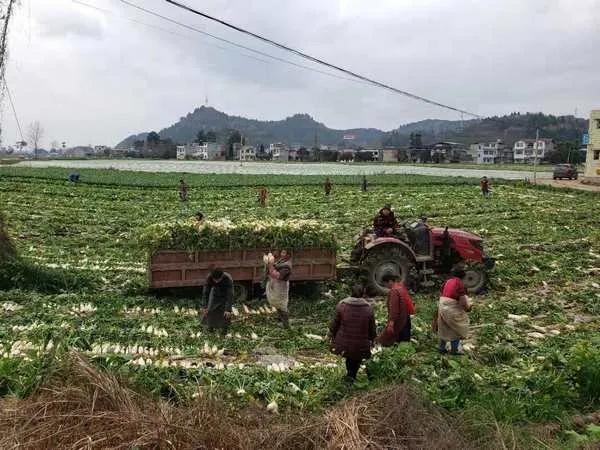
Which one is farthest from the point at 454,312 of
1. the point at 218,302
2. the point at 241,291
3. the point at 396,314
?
the point at 241,291

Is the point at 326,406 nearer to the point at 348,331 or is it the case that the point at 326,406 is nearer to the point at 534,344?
the point at 348,331

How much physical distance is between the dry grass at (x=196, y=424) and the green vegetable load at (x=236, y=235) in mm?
5728

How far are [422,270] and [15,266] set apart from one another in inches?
353

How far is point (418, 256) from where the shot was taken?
505 inches

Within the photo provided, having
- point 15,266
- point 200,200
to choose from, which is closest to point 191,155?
point 200,200

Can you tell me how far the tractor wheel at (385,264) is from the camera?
1240 centimetres

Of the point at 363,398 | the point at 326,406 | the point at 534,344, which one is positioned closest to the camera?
the point at 363,398

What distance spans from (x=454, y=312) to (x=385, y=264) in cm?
355

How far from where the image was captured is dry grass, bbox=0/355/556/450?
16.6 feet

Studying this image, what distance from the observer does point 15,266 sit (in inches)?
493

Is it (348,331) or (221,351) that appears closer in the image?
(348,331)

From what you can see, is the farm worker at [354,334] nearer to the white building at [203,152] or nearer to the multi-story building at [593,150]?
the multi-story building at [593,150]

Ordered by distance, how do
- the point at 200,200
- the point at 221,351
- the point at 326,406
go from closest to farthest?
the point at 326,406
the point at 221,351
the point at 200,200

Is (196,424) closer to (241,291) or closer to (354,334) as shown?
(354,334)
